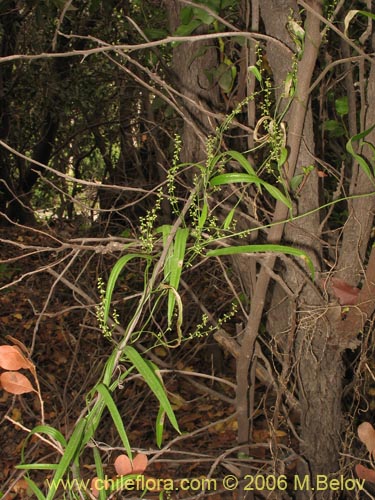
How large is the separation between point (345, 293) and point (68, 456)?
34.6 inches

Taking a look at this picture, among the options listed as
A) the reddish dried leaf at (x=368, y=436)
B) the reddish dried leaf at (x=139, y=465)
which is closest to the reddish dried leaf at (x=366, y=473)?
the reddish dried leaf at (x=368, y=436)

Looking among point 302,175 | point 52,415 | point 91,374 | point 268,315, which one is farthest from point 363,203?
point 52,415

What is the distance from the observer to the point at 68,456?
1.00 meters

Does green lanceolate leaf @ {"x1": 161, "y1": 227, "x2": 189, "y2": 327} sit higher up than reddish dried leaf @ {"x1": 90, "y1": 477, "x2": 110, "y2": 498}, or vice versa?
green lanceolate leaf @ {"x1": 161, "y1": 227, "x2": 189, "y2": 327}

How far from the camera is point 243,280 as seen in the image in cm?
202

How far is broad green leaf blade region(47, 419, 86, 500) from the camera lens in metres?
0.98

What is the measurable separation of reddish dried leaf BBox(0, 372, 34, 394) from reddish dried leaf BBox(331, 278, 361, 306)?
0.80 m

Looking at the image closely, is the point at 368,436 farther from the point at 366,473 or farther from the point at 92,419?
the point at 92,419

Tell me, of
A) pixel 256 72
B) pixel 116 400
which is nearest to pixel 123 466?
pixel 256 72

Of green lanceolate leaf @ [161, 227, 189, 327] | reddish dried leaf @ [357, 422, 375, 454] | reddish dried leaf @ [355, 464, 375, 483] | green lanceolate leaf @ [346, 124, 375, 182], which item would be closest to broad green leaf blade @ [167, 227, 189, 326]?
green lanceolate leaf @ [161, 227, 189, 327]

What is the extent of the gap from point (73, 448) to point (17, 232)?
5.99 meters

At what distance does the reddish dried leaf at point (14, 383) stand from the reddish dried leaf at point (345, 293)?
0.80 meters

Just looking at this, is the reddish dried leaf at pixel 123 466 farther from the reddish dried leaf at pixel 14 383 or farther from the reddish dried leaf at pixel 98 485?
the reddish dried leaf at pixel 14 383

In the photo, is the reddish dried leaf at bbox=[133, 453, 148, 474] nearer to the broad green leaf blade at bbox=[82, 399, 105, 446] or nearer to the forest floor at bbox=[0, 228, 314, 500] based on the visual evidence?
the broad green leaf blade at bbox=[82, 399, 105, 446]
